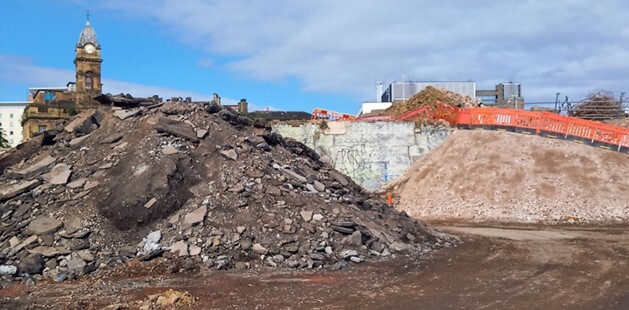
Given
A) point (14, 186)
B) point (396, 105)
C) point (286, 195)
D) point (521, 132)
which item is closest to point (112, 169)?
point (14, 186)

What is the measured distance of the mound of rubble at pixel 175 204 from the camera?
12.2m

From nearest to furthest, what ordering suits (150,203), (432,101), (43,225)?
(43,225) < (150,203) < (432,101)

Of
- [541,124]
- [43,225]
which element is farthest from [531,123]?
[43,225]

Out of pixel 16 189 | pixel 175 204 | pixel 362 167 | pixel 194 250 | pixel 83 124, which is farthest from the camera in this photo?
pixel 362 167

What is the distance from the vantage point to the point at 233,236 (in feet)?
41.6

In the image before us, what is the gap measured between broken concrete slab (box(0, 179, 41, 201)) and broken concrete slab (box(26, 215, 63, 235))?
139cm

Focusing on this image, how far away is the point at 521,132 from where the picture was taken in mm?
28344

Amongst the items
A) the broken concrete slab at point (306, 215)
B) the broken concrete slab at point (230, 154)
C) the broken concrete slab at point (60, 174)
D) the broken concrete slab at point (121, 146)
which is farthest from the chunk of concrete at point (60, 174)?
the broken concrete slab at point (306, 215)

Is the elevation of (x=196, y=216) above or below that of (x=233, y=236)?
above

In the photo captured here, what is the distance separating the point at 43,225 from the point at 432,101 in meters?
24.7

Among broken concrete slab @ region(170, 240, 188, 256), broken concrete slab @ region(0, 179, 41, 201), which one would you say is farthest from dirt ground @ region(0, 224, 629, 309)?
broken concrete slab @ region(0, 179, 41, 201)

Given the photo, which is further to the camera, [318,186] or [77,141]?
[77,141]

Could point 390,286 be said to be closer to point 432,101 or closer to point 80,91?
point 432,101

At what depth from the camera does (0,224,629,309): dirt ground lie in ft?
30.7
